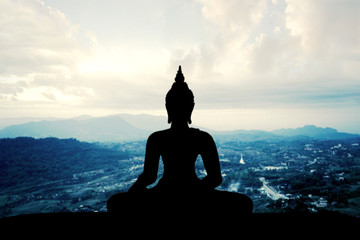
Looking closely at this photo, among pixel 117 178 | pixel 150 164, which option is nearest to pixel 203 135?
pixel 150 164

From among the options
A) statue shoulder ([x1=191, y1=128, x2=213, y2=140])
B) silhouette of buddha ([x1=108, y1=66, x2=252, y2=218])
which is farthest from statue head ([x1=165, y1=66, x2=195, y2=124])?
statue shoulder ([x1=191, y1=128, x2=213, y2=140])

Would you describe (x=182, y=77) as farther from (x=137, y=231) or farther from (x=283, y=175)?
(x=283, y=175)

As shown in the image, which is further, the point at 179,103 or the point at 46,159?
the point at 46,159

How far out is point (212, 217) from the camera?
14.0 ft

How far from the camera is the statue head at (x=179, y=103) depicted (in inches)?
209

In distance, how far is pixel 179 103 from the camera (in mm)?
5297

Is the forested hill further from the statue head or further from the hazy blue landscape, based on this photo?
the statue head

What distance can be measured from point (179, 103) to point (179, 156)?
1.20 m

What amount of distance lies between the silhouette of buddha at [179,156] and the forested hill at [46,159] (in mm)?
148724

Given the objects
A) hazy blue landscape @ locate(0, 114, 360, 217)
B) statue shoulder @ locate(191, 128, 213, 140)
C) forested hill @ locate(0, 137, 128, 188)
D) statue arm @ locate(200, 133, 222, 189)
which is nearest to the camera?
statue arm @ locate(200, 133, 222, 189)

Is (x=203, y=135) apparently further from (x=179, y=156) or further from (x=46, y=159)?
(x=46, y=159)

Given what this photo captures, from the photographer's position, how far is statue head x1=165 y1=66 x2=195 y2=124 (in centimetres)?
531

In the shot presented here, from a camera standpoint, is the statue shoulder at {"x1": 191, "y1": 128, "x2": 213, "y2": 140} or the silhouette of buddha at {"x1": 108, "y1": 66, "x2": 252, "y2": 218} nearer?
the silhouette of buddha at {"x1": 108, "y1": 66, "x2": 252, "y2": 218}

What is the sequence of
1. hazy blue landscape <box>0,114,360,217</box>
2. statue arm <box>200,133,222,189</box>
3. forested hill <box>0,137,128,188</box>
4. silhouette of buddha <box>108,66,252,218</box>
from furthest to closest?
forested hill <box>0,137,128,188</box>, hazy blue landscape <box>0,114,360,217</box>, statue arm <box>200,133,222,189</box>, silhouette of buddha <box>108,66,252,218</box>
